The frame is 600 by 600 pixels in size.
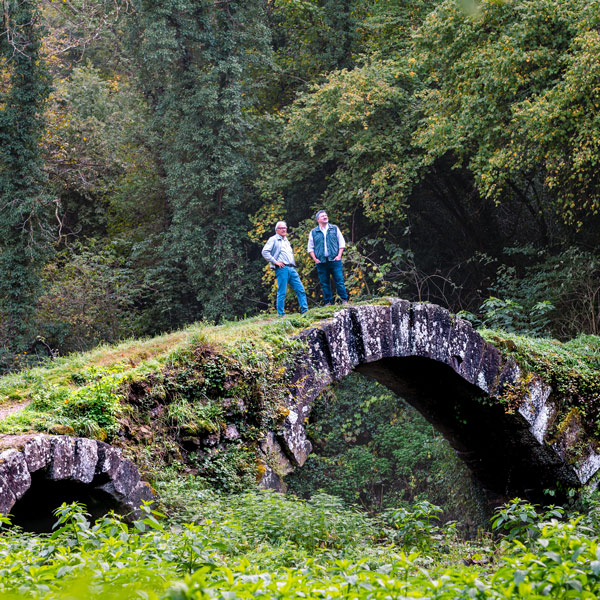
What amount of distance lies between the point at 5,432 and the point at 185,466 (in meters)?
1.63

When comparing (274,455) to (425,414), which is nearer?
(274,455)

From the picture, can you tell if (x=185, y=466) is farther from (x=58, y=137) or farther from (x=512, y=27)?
(x=58, y=137)

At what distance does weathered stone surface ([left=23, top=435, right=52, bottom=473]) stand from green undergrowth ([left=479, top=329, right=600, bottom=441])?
20.6 ft

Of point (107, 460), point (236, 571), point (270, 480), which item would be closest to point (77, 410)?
point (107, 460)

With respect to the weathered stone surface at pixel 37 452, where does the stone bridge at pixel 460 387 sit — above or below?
below

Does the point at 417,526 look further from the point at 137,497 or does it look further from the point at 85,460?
the point at 85,460

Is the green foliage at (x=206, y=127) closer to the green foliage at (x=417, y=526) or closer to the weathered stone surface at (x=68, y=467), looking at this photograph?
the weathered stone surface at (x=68, y=467)

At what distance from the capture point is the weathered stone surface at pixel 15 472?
155 inches

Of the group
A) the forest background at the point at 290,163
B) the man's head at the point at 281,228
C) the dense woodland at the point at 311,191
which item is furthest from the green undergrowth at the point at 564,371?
the man's head at the point at 281,228

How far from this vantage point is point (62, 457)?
14.2ft

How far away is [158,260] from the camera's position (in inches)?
719

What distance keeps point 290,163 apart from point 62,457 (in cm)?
1291

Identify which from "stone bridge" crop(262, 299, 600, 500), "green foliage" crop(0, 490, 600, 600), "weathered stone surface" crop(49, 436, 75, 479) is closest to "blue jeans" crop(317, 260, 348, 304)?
"stone bridge" crop(262, 299, 600, 500)

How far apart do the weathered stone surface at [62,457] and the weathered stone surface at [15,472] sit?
21 cm
